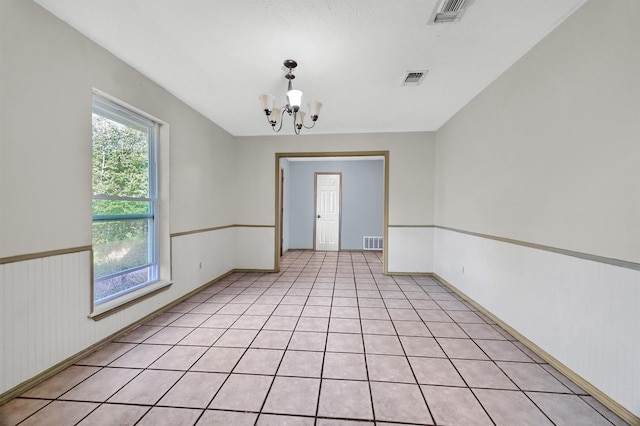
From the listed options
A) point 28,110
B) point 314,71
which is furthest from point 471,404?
point 28,110

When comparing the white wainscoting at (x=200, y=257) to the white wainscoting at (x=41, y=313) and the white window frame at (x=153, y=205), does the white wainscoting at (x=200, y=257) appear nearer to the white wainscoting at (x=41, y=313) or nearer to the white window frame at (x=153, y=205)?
the white window frame at (x=153, y=205)

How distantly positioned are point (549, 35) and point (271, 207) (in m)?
4.03

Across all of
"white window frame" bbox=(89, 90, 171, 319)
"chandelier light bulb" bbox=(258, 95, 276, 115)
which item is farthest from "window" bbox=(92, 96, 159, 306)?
"chandelier light bulb" bbox=(258, 95, 276, 115)

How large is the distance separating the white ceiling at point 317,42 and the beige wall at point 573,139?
232mm

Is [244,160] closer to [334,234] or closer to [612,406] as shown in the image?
[334,234]

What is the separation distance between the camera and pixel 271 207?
4805 millimetres

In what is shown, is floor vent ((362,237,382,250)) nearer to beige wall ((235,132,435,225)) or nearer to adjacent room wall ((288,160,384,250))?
adjacent room wall ((288,160,384,250))

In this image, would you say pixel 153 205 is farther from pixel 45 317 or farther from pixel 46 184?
pixel 45 317

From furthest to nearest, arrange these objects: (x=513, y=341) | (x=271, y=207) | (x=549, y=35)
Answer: (x=271, y=207) < (x=513, y=341) < (x=549, y=35)

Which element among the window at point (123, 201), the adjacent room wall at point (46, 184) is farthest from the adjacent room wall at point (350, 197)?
the adjacent room wall at point (46, 184)

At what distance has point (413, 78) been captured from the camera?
269 centimetres

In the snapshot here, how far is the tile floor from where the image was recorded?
1.49 metres

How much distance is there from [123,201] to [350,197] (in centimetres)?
537

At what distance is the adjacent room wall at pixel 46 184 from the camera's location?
1587mm
